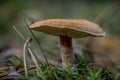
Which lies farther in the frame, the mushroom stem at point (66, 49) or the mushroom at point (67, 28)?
the mushroom stem at point (66, 49)

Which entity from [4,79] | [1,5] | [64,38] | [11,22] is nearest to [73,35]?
[64,38]

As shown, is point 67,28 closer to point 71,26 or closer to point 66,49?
point 71,26

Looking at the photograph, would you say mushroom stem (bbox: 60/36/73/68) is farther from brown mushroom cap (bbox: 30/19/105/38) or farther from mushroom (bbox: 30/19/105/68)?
brown mushroom cap (bbox: 30/19/105/38)

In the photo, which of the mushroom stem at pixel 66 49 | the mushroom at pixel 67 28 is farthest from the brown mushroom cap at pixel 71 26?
the mushroom stem at pixel 66 49

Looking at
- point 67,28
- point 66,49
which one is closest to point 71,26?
point 67,28

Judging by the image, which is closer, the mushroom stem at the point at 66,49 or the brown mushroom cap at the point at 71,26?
the brown mushroom cap at the point at 71,26

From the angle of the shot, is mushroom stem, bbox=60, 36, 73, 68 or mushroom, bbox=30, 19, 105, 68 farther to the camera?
mushroom stem, bbox=60, 36, 73, 68

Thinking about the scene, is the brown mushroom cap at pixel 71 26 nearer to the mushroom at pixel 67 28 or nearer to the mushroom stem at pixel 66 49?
the mushroom at pixel 67 28

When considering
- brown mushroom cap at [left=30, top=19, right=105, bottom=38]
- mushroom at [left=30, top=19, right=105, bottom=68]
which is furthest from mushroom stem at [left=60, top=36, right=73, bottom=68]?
brown mushroom cap at [left=30, top=19, right=105, bottom=38]

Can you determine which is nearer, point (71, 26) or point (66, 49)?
point (71, 26)

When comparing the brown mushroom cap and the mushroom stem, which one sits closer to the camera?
the brown mushroom cap

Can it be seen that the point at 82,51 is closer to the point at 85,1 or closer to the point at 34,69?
the point at 34,69
